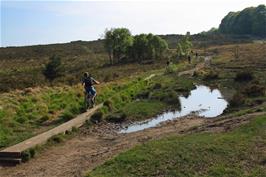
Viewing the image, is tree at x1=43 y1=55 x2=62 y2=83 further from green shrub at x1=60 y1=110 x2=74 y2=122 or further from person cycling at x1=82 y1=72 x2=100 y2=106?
green shrub at x1=60 y1=110 x2=74 y2=122

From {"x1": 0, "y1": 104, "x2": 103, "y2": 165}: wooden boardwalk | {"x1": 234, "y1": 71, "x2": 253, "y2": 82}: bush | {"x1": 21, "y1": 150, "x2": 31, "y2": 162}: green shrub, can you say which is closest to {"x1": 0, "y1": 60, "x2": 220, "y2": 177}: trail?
{"x1": 21, "y1": 150, "x2": 31, "y2": 162}: green shrub

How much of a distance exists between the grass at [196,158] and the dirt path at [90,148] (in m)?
1.27

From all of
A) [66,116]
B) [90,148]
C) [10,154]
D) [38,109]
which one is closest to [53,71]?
[38,109]

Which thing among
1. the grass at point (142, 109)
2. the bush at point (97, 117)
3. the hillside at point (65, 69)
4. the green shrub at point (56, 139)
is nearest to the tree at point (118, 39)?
the hillside at point (65, 69)

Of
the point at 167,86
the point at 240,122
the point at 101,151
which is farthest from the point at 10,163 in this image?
the point at 167,86

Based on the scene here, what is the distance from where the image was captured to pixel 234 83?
47.5 meters

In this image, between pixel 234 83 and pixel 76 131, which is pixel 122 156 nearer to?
pixel 76 131

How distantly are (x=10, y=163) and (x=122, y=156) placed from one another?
452cm

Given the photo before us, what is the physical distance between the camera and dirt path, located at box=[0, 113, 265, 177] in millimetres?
16078

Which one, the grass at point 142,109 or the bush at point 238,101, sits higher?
the bush at point 238,101

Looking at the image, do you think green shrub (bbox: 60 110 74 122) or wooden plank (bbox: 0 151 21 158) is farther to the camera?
green shrub (bbox: 60 110 74 122)

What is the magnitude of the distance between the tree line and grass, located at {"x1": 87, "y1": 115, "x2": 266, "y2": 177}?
8085 centimetres

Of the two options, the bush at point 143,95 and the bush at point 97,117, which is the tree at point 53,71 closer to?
the bush at point 143,95

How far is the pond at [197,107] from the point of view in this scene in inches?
1043
